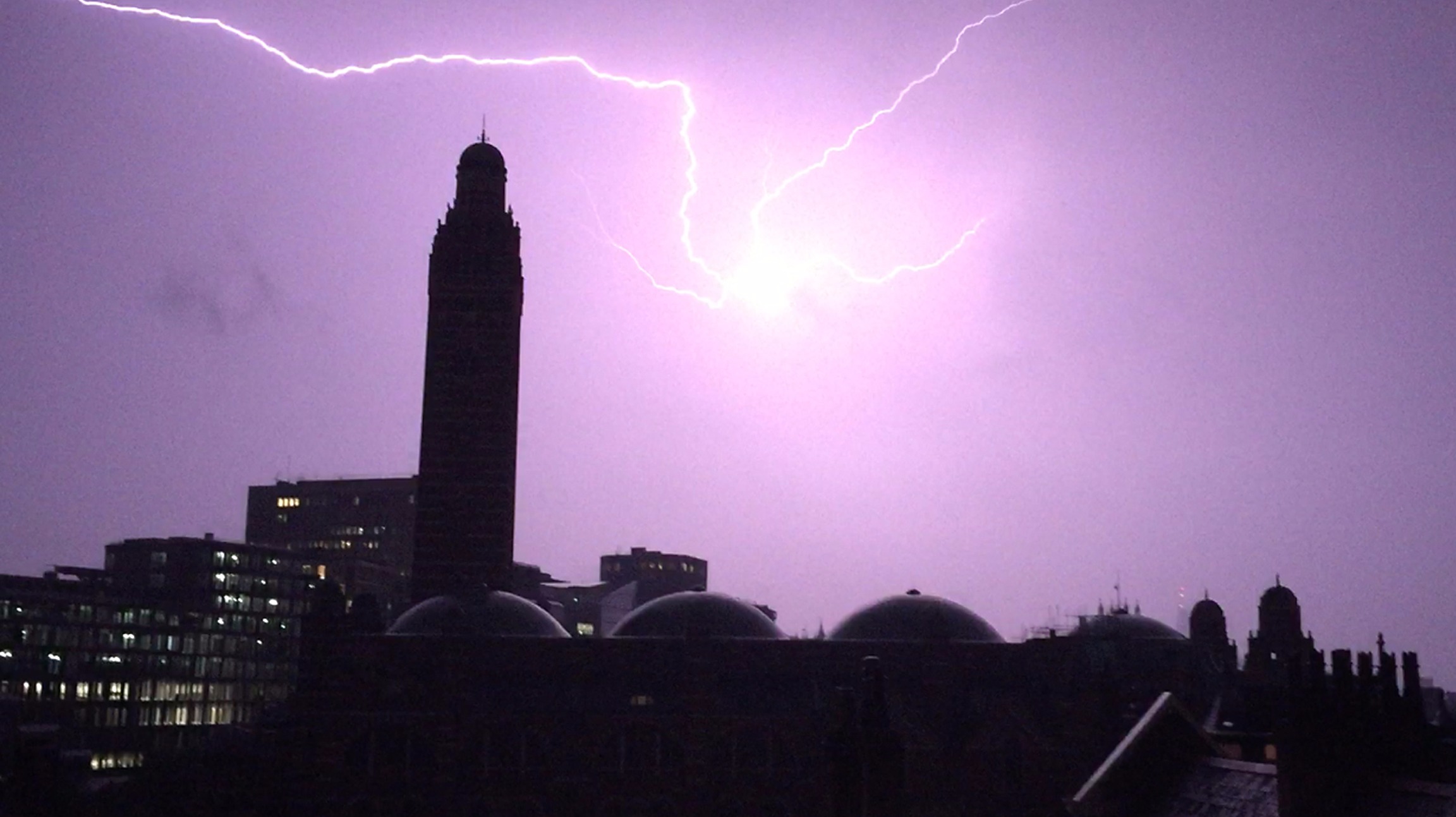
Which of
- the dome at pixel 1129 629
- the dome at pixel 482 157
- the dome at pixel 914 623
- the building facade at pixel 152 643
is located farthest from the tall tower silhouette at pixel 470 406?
the building facade at pixel 152 643

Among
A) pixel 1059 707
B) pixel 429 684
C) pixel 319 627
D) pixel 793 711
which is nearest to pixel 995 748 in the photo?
pixel 1059 707

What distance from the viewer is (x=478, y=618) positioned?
74125mm

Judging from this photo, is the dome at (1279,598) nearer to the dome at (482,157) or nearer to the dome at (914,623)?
the dome at (914,623)

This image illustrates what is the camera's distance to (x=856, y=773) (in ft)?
110

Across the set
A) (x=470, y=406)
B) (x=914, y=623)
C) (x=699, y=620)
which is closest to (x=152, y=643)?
(x=470, y=406)

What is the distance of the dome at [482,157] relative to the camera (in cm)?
9194

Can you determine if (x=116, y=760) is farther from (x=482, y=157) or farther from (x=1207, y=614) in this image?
(x=1207, y=614)

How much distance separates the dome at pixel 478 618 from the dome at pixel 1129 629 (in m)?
35.9

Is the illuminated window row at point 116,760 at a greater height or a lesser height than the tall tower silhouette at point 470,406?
lesser

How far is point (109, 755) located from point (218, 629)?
2046 cm

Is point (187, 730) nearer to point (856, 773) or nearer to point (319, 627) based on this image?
point (319, 627)

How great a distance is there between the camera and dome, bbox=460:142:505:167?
3620 inches

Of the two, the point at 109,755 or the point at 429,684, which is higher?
the point at 429,684

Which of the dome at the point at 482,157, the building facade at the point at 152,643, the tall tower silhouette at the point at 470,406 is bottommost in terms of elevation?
the building facade at the point at 152,643
